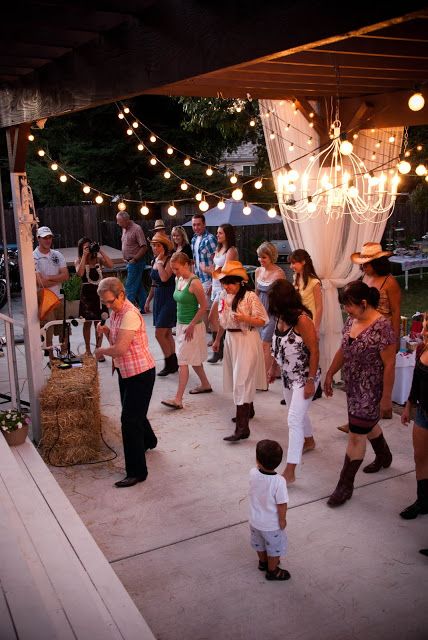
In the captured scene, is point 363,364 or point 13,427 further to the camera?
point 13,427

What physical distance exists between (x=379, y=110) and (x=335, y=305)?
7.39ft

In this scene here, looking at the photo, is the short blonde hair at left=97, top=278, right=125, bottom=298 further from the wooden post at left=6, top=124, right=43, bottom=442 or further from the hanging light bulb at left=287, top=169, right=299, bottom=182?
the hanging light bulb at left=287, top=169, right=299, bottom=182

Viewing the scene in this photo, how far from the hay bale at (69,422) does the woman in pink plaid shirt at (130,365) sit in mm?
529

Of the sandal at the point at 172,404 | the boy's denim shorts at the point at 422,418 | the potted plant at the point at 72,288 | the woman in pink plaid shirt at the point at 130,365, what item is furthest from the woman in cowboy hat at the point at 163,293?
the boy's denim shorts at the point at 422,418

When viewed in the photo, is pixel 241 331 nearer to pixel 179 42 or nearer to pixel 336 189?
pixel 336 189

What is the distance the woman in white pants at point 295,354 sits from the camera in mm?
4613

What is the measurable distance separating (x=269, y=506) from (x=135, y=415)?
1.63 m

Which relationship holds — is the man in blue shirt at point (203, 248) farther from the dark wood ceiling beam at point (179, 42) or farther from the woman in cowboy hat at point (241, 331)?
the dark wood ceiling beam at point (179, 42)

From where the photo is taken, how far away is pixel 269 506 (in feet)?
11.7

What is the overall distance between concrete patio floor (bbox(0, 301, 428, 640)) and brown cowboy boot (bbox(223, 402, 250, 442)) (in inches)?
2.8

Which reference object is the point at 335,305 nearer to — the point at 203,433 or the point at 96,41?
the point at 203,433

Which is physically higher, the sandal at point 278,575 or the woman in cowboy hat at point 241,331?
the woman in cowboy hat at point 241,331

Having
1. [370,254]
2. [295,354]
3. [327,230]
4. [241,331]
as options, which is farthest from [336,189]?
[295,354]

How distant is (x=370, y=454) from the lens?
210 inches
